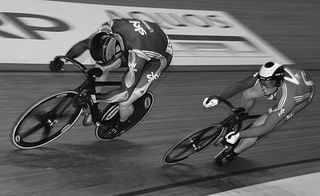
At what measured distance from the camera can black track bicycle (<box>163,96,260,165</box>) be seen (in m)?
4.50

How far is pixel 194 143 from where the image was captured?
4559 mm

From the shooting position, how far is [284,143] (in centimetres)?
554

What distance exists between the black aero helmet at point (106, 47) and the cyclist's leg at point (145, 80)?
26cm

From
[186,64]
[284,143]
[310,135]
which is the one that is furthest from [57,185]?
[186,64]

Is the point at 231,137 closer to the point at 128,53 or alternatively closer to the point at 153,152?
the point at 153,152

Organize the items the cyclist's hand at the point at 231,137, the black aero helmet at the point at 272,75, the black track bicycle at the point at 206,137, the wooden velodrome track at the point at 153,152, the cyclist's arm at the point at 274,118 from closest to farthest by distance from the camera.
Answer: the wooden velodrome track at the point at 153,152 < the cyclist's hand at the point at 231,137 < the black aero helmet at the point at 272,75 < the cyclist's arm at the point at 274,118 < the black track bicycle at the point at 206,137

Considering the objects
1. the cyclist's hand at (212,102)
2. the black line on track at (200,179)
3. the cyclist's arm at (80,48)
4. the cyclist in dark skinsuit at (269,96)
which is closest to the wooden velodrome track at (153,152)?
the black line on track at (200,179)

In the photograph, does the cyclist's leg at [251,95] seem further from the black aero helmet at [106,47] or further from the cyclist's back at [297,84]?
the black aero helmet at [106,47]

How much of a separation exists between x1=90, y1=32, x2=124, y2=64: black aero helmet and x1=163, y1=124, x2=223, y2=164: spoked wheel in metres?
0.90

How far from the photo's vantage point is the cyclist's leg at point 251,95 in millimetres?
4680

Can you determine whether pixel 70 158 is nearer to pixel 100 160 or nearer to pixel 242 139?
pixel 100 160

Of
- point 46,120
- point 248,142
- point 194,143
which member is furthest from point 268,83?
point 46,120

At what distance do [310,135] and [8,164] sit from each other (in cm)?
328

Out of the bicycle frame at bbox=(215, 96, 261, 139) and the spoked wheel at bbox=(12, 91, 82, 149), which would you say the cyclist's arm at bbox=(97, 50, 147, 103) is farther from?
the bicycle frame at bbox=(215, 96, 261, 139)
